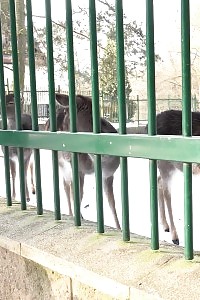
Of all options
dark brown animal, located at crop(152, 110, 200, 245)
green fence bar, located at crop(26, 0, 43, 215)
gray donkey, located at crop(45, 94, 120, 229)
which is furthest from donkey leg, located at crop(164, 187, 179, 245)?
green fence bar, located at crop(26, 0, 43, 215)

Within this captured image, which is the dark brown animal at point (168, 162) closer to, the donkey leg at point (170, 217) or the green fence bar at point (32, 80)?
the donkey leg at point (170, 217)

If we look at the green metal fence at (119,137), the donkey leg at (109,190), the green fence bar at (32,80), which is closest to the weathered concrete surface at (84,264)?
the green metal fence at (119,137)

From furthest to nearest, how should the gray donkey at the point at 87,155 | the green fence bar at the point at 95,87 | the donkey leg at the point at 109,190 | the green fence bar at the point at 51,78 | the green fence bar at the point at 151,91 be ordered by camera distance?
the donkey leg at the point at 109,190
the gray donkey at the point at 87,155
the green fence bar at the point at 51,78
the green fence bar at the point at 95,87
the green fence bar at the point at 151,91

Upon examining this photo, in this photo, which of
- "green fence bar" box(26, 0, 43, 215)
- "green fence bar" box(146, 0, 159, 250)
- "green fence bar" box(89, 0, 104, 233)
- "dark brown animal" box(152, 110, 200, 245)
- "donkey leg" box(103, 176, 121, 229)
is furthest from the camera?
"donkey leg" box(103, 176, 121, 229)

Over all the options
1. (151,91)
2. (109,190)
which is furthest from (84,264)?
(109,190)

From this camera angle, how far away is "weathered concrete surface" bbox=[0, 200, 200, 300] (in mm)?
1949

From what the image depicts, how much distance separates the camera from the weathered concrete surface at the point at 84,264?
1.95m

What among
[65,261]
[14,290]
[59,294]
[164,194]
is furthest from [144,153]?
[164,194]

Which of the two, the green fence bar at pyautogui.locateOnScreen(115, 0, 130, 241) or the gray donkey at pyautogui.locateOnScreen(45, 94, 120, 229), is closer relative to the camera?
the green fence bar at pyautogui.locateOnScreen(115, 0, 130, 241)

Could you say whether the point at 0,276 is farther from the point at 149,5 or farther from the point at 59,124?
the point at 59,124

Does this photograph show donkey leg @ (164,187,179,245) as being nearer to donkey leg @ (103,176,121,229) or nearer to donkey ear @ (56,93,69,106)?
donkey leg @ (103,176,121,229)

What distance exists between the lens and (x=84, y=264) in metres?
2.20

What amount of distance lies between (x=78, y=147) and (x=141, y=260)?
71 cm

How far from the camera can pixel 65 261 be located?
7.46 feet
